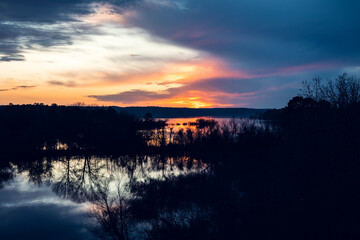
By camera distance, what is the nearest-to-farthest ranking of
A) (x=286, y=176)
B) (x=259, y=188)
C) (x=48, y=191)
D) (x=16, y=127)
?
(x=286, y=176) < (x=259, y=188) < (x=48, y=191) < (x=16, y=127)

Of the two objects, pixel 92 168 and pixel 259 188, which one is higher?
pixel 259 188

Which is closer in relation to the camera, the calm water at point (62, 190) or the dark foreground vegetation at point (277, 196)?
the dark foreground vegetation at point (277, 196)

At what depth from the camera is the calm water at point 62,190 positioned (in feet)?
77.9

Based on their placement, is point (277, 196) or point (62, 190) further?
point (62, 190)

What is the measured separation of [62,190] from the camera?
121ft

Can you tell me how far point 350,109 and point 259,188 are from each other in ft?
37.6

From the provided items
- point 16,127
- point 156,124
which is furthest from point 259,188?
point 16,127

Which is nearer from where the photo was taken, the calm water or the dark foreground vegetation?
the dark foreground vegetation

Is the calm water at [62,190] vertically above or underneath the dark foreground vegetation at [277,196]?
underneath

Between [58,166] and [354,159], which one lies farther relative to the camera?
[58,166]

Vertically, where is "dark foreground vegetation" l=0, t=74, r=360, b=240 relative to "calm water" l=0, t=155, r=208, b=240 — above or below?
above

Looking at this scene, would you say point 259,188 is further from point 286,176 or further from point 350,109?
point 350,109

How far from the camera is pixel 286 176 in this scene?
24.2 metres

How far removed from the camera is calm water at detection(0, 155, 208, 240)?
77.9ft
